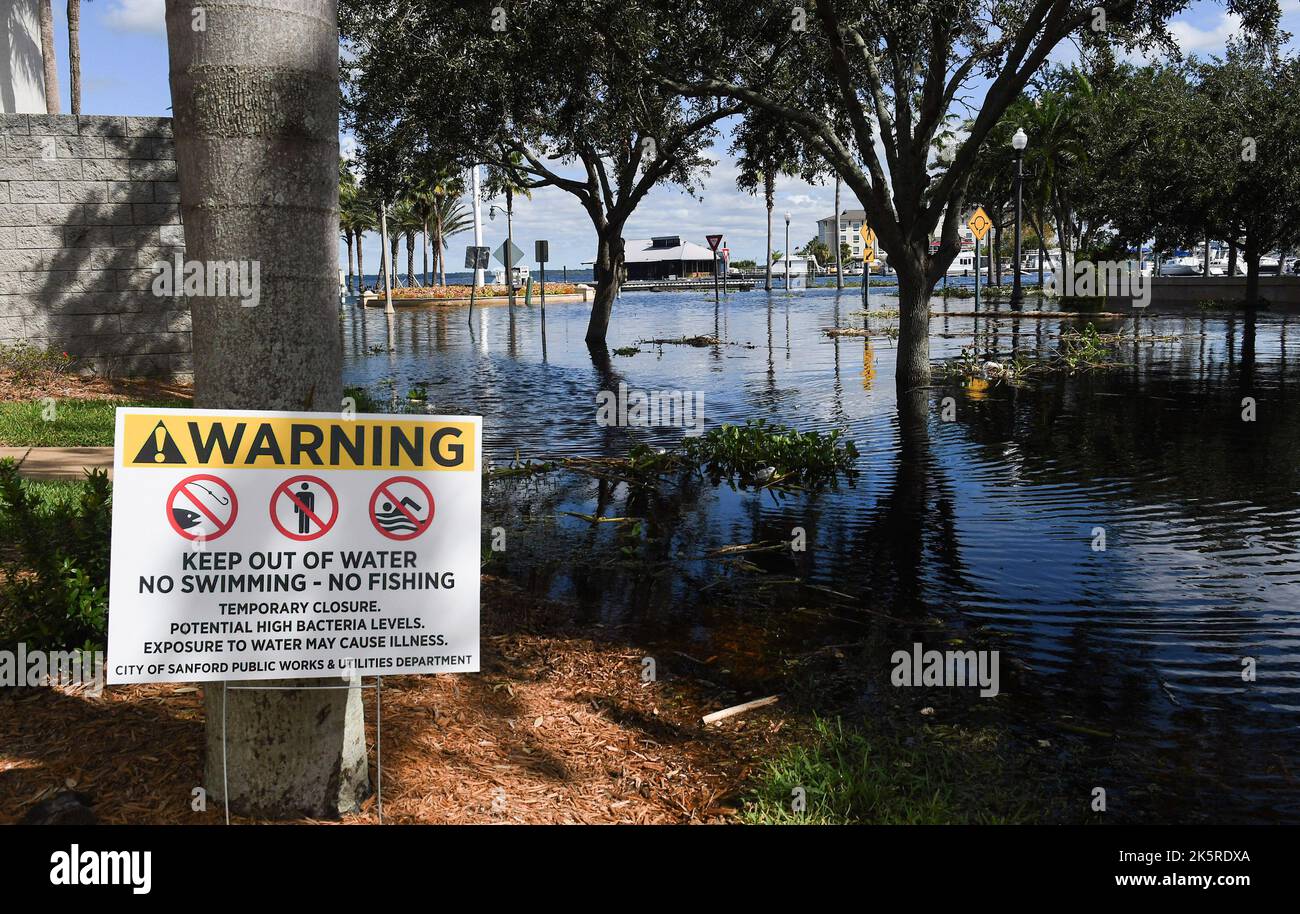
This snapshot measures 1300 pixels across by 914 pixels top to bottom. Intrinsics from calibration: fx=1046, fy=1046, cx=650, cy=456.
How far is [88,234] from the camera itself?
556 inches

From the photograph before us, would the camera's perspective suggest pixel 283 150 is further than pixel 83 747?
No

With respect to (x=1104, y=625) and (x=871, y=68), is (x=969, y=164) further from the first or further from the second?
A: (x=1104, y=625)

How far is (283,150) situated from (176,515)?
1.22 meters

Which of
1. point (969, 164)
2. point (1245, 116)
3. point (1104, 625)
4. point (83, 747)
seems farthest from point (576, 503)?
point (1245, 116)

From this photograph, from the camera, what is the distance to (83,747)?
3908mm

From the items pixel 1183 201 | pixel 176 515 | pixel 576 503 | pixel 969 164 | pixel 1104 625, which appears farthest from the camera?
pixel 1183 201

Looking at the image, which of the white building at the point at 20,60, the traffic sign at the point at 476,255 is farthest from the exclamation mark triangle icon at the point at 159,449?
the traffic sign at the point at 476,255

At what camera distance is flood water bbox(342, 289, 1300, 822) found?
4.72 m

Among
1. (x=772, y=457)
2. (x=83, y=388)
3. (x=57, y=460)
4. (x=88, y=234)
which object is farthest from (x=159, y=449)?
(x=88, y=234)

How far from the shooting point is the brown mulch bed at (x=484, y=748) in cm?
368

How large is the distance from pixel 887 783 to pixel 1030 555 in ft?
12.7

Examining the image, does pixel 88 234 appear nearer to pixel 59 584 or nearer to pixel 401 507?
pixel 59 584

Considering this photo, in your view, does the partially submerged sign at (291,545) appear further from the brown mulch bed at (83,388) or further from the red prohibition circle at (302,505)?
the brown mulch bed at (83,388)

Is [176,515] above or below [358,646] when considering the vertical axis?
above
